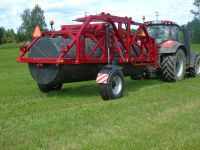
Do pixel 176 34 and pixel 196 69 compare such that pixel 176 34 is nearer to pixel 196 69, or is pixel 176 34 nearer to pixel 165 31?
pixel 165 31

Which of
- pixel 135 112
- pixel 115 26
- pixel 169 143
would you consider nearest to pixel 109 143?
pixel 169 143

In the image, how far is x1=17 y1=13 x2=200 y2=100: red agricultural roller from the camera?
31.1ft

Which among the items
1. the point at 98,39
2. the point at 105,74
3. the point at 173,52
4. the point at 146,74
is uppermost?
the point at 98,39

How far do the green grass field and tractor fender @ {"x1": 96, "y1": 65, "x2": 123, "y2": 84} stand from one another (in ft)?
1.54

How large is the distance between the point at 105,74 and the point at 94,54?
31.2 inches

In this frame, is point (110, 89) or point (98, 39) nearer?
point (110, 89)

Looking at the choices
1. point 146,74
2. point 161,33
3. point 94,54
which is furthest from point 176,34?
point 94,54

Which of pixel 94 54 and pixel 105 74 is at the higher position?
pixel 94 54

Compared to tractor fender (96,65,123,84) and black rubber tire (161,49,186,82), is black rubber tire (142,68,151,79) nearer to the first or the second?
black rubber tire (161,49,186,82)

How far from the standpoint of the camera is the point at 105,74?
31.4ft

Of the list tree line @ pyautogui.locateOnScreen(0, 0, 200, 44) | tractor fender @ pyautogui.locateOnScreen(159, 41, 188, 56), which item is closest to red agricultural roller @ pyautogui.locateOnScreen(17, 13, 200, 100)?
tractor fender @ pyautogui.locateOnScreen(159, 41, 188, 56)

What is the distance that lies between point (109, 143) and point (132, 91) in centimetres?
540

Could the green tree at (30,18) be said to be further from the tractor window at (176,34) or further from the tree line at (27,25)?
the tractor window at (176,34)

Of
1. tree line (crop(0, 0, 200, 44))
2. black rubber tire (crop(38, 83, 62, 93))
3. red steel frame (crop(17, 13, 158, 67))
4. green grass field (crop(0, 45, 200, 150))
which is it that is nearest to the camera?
green grass field (crop(0, 45, 200, 150))
